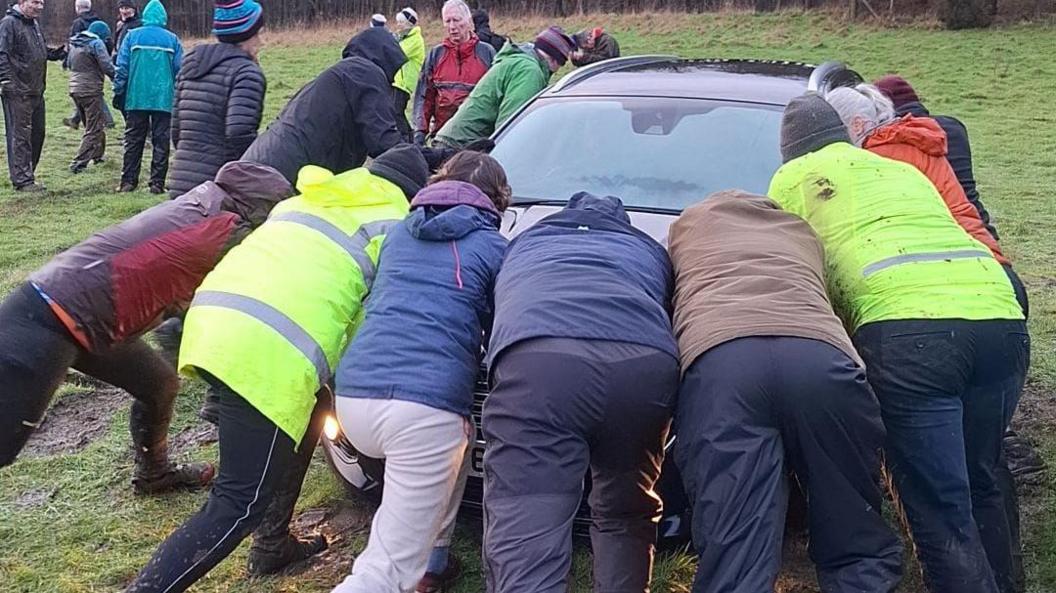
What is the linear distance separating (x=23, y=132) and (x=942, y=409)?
1015cm

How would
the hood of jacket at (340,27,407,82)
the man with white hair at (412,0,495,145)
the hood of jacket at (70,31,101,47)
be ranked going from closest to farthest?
the hood of jacket at (340,27,407,82) → the man with white hair at (412,0,495,145) → the hood of jacket at (70,31,101,47)

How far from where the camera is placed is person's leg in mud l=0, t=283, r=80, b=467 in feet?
11.3

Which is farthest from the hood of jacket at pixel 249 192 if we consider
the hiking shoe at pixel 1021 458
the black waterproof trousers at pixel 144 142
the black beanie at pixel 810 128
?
the black waterproof trousers at pixel 144 142

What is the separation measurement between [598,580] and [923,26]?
24.3 m

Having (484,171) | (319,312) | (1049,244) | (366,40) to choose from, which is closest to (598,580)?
(319,312)

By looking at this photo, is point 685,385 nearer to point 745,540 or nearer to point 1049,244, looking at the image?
point 745,540

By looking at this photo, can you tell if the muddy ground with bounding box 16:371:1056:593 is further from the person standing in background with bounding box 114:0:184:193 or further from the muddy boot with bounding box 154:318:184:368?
the person standing in background with bounding box 114:0:184:193

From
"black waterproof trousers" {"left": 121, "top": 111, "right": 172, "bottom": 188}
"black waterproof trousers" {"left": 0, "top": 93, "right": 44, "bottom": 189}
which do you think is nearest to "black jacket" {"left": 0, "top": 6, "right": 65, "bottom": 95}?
"black waterproof trousers" {"left": 0, "top": 93, "right": 44, "bottom": 189}

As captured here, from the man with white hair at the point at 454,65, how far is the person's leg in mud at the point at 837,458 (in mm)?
5839

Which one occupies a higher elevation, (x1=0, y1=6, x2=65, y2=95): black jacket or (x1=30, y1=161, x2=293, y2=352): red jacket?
(x1=0, y1=6, x2=65, y2=95): black jacket

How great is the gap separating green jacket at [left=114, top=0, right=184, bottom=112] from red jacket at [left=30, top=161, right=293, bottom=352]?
7.50 m

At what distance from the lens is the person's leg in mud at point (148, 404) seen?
3.95 meters

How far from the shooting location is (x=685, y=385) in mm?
2971

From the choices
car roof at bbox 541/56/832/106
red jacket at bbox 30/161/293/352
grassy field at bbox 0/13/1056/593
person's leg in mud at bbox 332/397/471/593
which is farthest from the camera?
car roof at bbox 541/56/832/106
